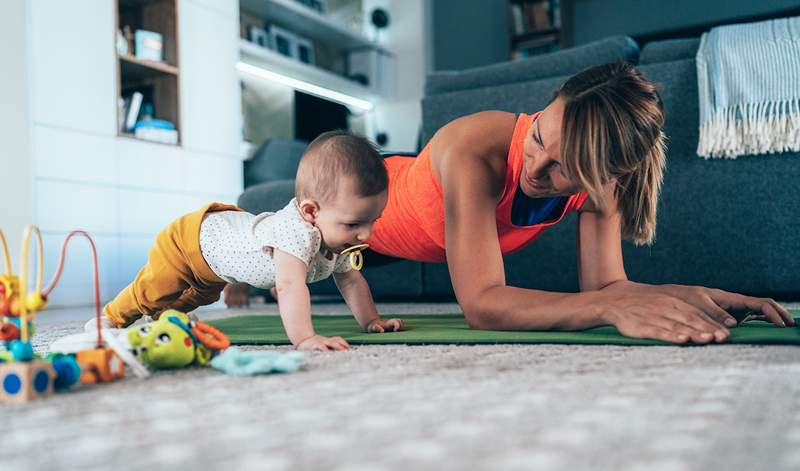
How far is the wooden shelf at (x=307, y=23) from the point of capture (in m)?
4.29

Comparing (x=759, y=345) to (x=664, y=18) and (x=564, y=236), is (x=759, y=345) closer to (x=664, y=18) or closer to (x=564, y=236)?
(x=564, y=236)

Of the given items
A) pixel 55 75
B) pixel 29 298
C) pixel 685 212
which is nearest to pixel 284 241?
pixel 29 298

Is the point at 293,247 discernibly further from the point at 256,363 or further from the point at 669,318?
the point at 669,318

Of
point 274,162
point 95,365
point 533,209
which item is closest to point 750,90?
point 533,209

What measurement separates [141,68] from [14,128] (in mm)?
760

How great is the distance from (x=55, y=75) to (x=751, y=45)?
7.95 feet

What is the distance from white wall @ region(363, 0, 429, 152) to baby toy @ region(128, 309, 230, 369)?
14.9ft

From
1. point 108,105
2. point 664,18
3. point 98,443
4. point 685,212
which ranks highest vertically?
point 664,18

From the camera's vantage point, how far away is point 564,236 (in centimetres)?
200

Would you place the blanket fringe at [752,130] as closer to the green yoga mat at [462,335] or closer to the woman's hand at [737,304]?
the green yoga mat at [462,335]

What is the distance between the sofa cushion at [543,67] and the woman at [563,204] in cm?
76

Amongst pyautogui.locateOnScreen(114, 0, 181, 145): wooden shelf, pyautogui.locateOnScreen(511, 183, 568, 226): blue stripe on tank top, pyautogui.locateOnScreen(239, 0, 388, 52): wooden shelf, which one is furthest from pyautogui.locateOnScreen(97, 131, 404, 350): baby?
pyautogui.locateOnScreen(239, 0, 388, 52): wooden shelf

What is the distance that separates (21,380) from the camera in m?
0.70

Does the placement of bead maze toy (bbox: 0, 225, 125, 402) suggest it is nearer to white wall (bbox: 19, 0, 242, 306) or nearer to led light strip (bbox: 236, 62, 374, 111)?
white wall (bbox: 19, 0, 242, 306)
